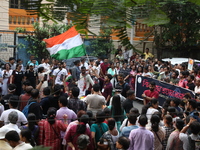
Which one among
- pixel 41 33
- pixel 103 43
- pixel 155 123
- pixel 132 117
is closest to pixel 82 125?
pixel 132 117

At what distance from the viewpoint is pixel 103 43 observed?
1536 mm

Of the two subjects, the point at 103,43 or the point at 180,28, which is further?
the point at 103,43

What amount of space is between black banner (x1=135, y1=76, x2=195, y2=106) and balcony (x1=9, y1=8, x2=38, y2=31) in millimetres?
6822

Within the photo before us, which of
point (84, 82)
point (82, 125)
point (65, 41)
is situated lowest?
point (82, 125)

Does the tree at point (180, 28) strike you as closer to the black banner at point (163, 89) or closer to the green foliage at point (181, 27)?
the green foliage at point (181, 27)

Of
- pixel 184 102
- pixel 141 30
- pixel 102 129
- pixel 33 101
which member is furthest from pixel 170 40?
pixel 184 102

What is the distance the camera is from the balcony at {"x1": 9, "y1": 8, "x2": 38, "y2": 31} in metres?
1.14

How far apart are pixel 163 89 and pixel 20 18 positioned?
8.27 meters

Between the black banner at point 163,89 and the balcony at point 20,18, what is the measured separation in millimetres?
6822

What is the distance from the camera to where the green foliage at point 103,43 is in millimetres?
1153

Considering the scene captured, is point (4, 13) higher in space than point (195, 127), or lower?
higher

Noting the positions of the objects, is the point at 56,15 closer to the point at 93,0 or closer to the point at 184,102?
the point at 93,0

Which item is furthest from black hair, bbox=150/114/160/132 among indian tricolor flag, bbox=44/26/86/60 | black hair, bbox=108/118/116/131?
indian tricolor flag, bbox=44/26/86/60

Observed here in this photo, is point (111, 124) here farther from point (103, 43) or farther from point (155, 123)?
point (103, 43)
